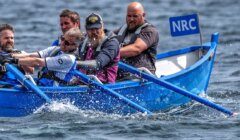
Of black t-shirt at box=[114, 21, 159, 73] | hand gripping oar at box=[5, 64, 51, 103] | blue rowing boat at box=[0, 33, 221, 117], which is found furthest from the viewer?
black t-shirt at box=[114, 21, 159, 73]

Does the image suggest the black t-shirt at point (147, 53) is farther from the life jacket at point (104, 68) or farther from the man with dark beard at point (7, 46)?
the man with dark beard at point (7, 46)

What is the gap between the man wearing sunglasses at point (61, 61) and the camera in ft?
45.8

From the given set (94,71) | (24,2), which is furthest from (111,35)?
(24,2)

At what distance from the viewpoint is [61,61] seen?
45.9 feet

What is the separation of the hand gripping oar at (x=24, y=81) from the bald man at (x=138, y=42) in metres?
2.13

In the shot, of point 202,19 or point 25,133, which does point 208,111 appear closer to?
point 25,133

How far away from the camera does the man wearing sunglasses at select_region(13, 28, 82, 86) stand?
1396cm

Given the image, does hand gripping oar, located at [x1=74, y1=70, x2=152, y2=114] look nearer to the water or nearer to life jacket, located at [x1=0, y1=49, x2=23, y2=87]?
the water

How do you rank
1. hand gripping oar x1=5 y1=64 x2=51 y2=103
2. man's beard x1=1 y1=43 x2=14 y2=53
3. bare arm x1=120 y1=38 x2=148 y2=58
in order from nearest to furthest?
hand gripping oar x1=5 y1=64 x2=51 y2=103 → man's beard x1=1 y1=43 x2=14 y2=53 → bare arm x1=120 y1=38 x2=148 y2=58

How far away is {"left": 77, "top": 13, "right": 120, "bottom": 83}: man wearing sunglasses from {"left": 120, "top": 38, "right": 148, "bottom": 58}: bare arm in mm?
691

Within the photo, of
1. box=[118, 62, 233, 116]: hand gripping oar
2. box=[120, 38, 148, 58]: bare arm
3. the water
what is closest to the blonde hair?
the water

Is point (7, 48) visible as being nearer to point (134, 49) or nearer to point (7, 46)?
point (7, 46)

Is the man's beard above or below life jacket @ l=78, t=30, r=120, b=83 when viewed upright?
above

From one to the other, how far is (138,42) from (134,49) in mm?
168
